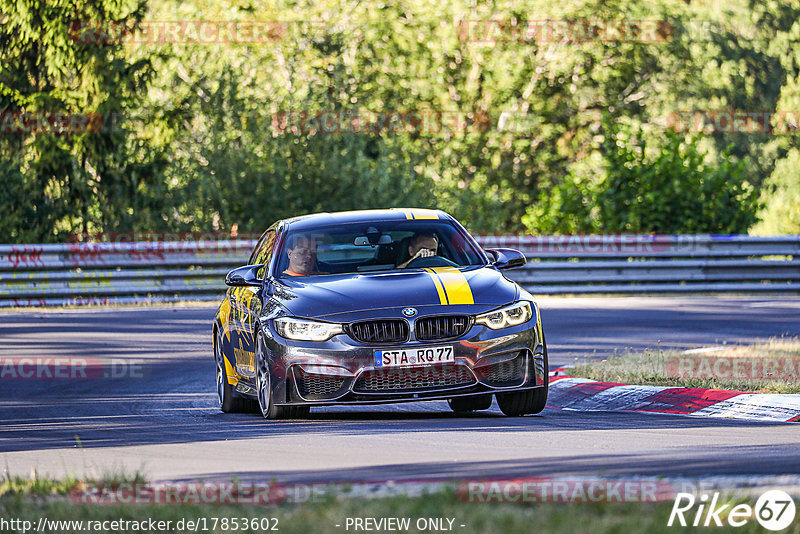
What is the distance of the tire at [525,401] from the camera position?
1000cm

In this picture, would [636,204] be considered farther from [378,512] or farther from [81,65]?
[378,512]

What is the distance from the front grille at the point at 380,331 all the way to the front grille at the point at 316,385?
323mm

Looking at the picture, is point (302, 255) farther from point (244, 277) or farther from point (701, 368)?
point (701, 368)

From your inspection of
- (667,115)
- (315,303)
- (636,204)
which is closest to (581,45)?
(667,115)

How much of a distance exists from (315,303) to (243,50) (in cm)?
3087

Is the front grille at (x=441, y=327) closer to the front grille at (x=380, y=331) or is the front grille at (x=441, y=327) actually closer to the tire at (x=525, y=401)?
the front grille at (x=380, y=331)

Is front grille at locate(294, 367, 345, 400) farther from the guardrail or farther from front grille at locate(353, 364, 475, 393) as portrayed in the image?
the guardrail

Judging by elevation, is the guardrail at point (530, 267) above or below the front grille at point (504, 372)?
below

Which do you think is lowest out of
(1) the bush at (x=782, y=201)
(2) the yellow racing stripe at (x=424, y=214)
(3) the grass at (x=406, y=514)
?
(1) the bush at (x=782, y=201)

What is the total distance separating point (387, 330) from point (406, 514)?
158 inches

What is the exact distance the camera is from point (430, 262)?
1065cm

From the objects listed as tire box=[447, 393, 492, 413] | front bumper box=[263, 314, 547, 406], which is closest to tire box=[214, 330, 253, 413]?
front bumper box=[263, 314, 547, 406]

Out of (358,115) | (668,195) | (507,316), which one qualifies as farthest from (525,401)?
(358,115)

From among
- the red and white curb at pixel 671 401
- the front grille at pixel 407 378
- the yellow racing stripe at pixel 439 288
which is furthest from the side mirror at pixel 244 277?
the red and white curb at pixel 671 401
